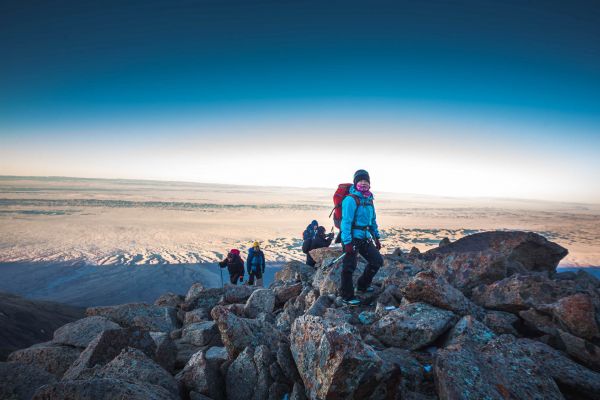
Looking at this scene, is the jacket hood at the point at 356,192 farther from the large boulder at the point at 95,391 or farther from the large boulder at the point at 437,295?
the large boulder at the point at 95,391

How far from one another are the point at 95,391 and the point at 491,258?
25.3ft

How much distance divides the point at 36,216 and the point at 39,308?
34.2 meters

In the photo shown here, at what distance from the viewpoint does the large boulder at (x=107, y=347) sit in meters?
4.42

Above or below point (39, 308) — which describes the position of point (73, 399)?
above

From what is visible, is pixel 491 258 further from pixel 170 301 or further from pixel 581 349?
pixel 170 301

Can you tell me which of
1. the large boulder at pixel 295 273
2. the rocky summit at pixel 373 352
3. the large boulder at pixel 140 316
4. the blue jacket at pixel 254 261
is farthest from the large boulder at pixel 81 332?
the blue jacket at pixel 254 261

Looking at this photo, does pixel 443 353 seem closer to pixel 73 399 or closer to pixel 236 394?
pixel 236 394

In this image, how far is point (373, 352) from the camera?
3.52 meters

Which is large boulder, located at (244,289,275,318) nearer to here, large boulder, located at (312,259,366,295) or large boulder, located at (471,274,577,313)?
large boulder, located at (312,259,366,295)

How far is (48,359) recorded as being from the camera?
531 cm

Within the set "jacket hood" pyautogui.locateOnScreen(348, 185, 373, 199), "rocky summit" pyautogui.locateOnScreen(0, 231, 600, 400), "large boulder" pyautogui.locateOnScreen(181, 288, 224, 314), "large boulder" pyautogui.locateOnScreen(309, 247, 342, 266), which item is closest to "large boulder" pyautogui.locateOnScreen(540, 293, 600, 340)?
"rocky summit" pyautogui.locateOnScreen(0, 231, 600, 400)

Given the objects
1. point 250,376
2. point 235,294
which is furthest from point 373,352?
point 235,294

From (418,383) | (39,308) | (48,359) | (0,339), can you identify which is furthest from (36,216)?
(418,383)

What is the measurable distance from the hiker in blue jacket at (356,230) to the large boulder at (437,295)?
1657 mm
